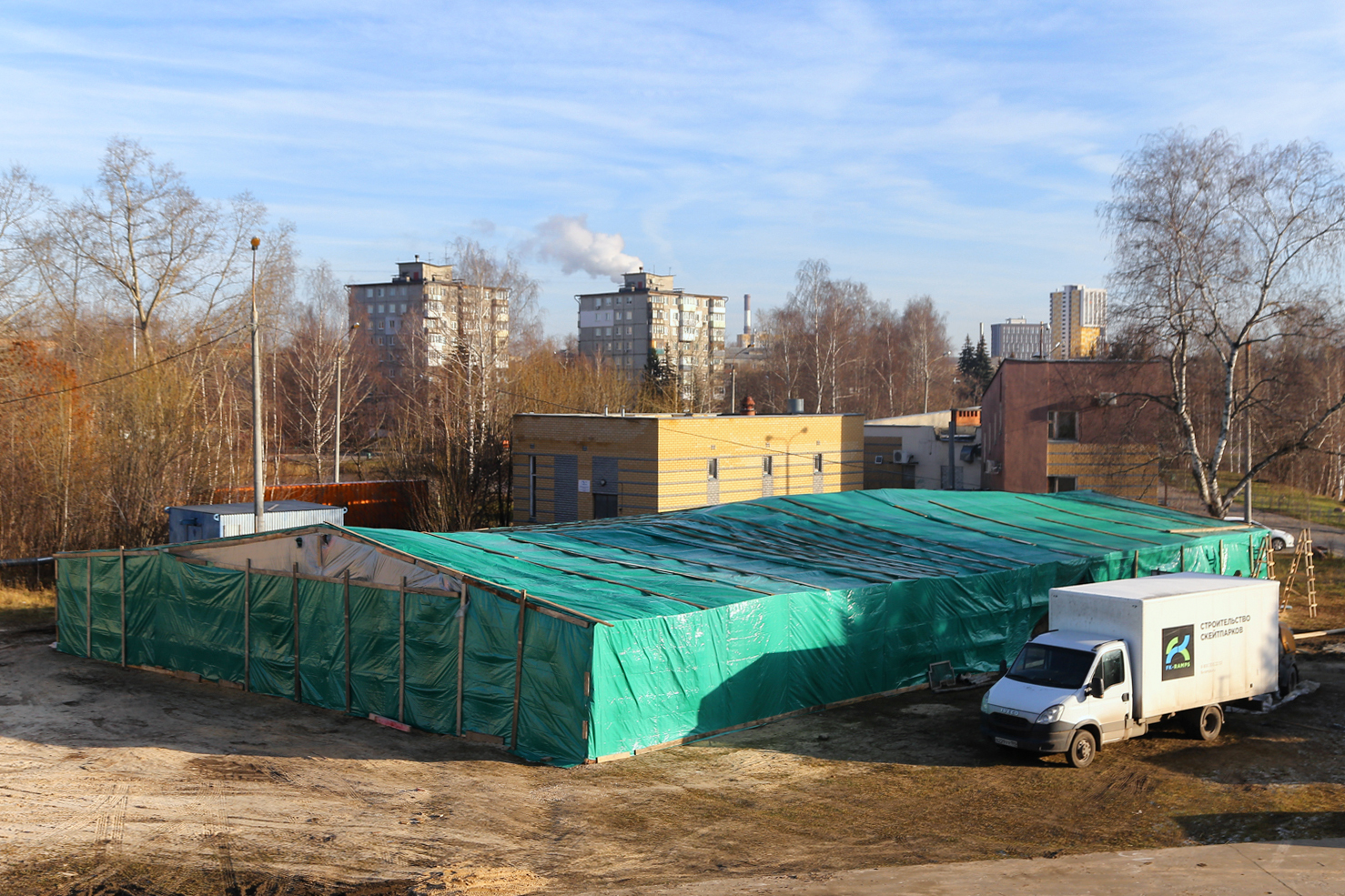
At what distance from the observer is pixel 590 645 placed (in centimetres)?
1333

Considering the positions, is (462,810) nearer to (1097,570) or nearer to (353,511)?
(1097,570)

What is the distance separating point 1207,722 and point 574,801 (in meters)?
10.1

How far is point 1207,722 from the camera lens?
15266mm

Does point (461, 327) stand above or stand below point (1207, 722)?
above

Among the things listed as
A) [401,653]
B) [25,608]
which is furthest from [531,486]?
[401,653]

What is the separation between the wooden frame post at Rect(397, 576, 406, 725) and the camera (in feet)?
50.4

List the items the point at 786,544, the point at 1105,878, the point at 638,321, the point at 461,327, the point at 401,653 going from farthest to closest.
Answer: the point at 638,321
the point at 461,327
the point at 786,544
the point at 401,653
the point at 1105,878

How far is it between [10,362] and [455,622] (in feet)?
89.4

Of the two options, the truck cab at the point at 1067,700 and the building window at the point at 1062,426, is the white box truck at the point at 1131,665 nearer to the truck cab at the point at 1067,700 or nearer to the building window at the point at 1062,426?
the truck cab at the point at 1067,700

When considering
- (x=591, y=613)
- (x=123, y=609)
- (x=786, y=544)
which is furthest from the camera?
(x=786, y=544)

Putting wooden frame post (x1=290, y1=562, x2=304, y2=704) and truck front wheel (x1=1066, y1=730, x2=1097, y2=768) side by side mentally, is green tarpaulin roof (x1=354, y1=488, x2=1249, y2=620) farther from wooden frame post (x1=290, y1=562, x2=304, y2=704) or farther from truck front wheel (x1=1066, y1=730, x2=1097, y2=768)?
truck front wheel (x1=1066, y1=730, x2=1097, y2=768)

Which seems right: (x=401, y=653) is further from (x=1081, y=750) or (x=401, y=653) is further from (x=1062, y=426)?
(x=1062, y=426)

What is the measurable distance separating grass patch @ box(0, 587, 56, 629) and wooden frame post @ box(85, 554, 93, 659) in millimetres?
4973

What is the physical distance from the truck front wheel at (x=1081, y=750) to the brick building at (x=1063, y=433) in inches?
981
